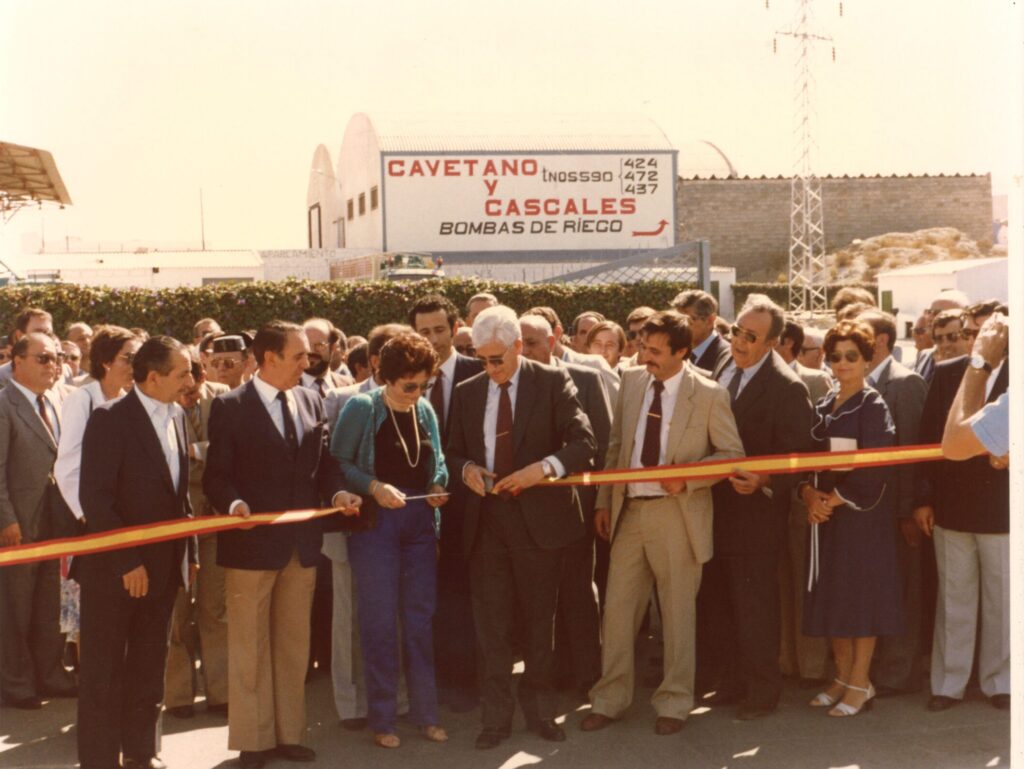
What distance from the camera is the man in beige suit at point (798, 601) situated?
20.7ft

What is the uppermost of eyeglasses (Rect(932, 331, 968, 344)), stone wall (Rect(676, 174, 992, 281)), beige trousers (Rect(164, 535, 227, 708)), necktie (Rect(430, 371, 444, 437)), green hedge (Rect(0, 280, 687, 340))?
stone wall (Rect(676, 174, 992, 281))

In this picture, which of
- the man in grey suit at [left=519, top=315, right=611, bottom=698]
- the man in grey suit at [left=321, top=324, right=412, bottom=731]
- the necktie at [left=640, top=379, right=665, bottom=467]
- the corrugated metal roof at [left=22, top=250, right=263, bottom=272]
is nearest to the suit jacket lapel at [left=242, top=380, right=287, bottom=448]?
the man in grey suit at [left=321, top=324, right=412, bottom=731]

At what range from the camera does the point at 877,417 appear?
5902 mm

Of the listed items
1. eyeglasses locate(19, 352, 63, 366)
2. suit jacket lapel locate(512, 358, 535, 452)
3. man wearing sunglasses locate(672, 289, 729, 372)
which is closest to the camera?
suit jacket lapel locate(512, 358, 535, 452)

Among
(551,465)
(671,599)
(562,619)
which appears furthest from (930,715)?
(551,465)

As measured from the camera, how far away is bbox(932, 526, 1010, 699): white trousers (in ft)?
19.2

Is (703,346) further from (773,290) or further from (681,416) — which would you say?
(773,290)

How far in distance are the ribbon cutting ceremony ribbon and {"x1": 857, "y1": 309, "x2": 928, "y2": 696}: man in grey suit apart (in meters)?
0.17

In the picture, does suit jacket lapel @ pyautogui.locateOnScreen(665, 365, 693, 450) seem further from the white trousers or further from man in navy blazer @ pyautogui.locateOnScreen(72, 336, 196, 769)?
man in navy blazer @ pyautogui.locateOnScreen(72, 336, 196, 769)

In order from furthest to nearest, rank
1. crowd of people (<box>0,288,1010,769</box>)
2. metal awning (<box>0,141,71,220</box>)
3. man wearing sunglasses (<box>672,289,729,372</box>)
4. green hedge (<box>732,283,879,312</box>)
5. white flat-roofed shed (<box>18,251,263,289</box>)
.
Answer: green hedge (<box>732,283,879,312</box>) → white flat-roofed shed (<box>18,251,263,289</box>) → metal awning (<box>0,141,71,220</box>) → man wearing sunglasses (<box>672,289,729,372</box>) → crowd of people (<box>0,288,1010,769</box>)

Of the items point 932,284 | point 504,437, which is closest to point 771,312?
point 504,437

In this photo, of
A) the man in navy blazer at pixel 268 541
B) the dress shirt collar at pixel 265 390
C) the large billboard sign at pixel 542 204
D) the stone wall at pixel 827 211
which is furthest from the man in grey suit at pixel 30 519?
the stone wall at pixel 827 211

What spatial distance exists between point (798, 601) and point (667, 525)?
3.88 feet

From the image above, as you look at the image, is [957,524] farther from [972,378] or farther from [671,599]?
[972,378]
